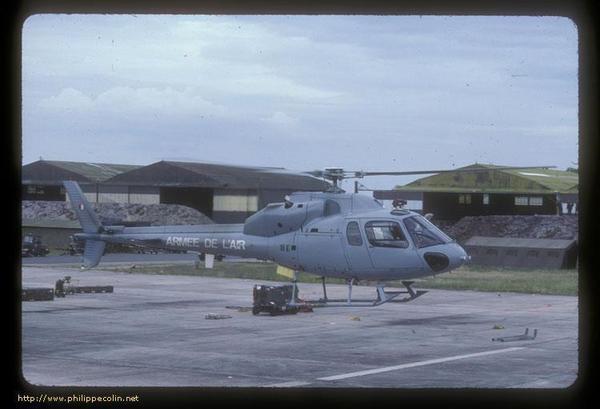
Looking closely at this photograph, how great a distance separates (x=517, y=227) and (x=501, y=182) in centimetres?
336

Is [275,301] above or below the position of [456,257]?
below

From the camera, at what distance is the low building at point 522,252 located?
1275 inches

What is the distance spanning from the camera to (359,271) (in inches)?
717

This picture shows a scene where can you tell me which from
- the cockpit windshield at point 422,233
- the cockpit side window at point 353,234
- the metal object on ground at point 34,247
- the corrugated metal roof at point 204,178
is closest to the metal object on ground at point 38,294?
the corrugated metal roof at point 204,178

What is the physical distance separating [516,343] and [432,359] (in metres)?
2.83

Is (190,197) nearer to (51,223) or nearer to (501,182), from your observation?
(51,223)

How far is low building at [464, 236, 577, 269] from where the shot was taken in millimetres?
32375

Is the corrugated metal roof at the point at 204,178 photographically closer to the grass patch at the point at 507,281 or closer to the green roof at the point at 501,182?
the grass patch at the point at 507,281

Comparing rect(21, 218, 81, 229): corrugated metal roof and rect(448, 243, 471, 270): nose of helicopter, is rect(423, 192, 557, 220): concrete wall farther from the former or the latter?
rect(448, 243, 471, 270): nose of helicopter

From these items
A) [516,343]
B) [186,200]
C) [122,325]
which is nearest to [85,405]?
[516,343]

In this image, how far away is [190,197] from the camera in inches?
1275

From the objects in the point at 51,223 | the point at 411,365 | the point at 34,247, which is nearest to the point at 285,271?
the point at 411,365

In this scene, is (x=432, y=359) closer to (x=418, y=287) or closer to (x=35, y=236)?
(x=418, y=287)

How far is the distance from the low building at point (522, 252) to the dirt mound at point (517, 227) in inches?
66.5
